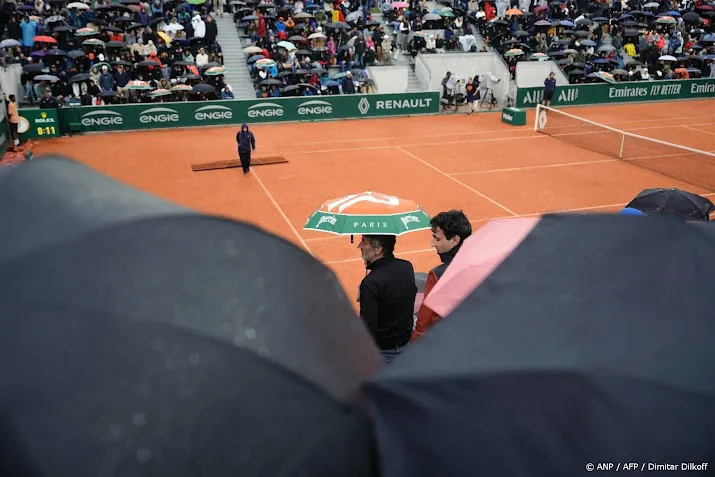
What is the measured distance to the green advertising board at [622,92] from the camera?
1196 inches

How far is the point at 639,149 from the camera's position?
67.2ft

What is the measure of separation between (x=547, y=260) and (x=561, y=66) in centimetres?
3585

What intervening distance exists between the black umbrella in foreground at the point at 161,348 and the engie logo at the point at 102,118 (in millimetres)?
24242

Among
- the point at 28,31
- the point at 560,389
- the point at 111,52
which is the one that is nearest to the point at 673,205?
the point at 560,389

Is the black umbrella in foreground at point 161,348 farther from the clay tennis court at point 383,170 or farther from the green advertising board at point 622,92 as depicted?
the green advertising board at point 622,92

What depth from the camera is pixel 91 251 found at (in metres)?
1.53

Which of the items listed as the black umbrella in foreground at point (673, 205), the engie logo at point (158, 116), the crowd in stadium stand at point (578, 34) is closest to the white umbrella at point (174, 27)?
the engie logo at point (158, 116)

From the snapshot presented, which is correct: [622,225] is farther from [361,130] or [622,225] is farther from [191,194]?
[361,130]

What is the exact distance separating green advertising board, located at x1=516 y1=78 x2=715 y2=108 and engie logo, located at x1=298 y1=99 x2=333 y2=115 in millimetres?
9161

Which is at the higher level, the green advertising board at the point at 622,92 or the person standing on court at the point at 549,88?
the person standing on court at the point at 549,88

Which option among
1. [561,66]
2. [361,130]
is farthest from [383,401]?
[561,66]

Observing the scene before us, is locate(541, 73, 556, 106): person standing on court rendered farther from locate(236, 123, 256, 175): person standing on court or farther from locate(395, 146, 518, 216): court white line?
locate(236, 123, 256, 175): person standing on court

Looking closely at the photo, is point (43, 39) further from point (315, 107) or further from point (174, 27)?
point (315, 107)

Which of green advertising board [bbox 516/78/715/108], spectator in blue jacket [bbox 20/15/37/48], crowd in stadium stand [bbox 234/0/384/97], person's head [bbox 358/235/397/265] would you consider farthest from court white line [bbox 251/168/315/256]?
green advertising board [bbox 516/78/715/108]
